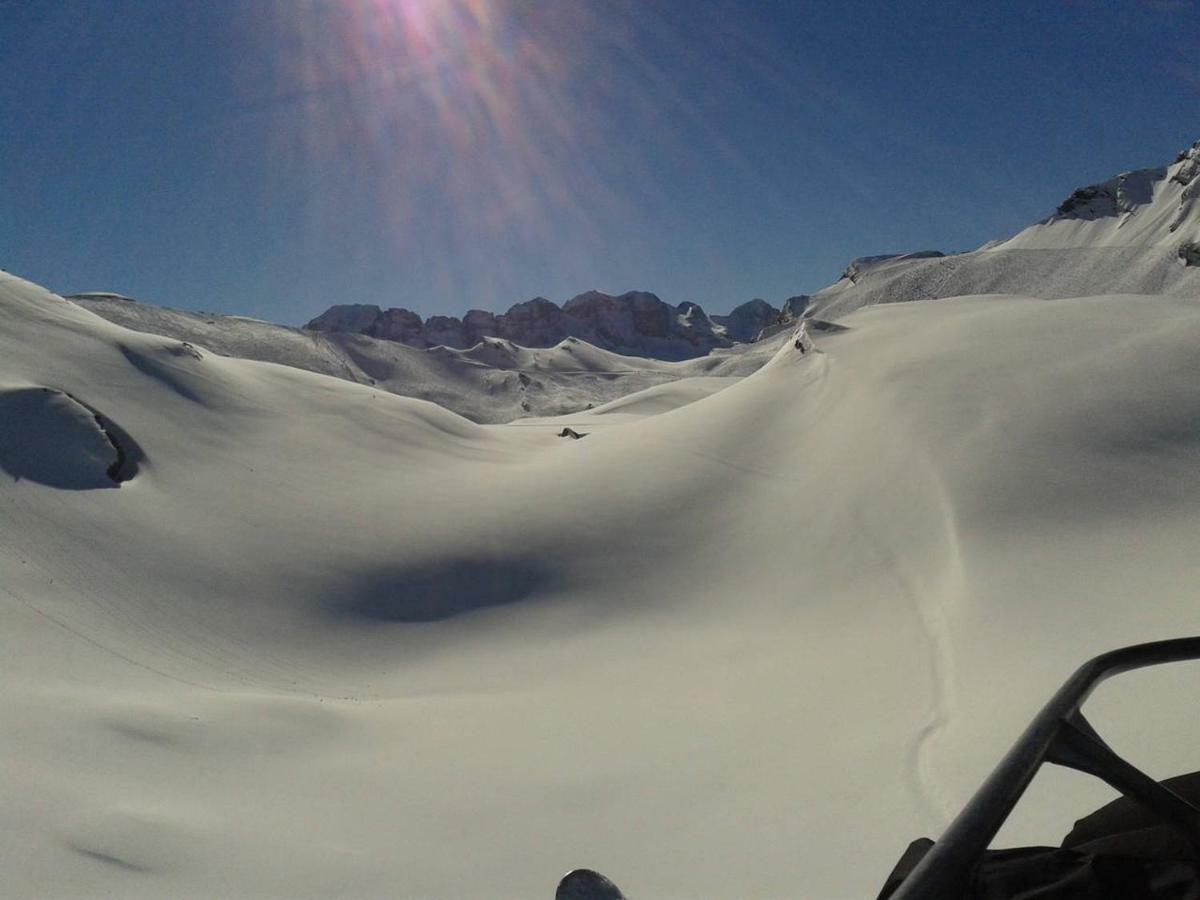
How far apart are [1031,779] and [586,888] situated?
125 cm

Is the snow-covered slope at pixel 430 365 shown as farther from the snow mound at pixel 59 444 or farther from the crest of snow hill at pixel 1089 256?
the snow mound at pixel 59 444

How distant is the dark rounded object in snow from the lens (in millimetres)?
1954

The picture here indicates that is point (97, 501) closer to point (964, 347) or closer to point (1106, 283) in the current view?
point (964, 347)

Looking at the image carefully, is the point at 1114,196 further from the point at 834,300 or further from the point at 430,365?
the point at 430,365

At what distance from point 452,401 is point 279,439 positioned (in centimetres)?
7930

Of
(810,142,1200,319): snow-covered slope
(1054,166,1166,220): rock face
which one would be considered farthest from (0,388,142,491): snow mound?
(1054,166,1166,220): rock face

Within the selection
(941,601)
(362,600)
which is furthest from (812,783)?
(362,600)

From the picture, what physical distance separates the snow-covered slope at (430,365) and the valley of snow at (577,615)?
70.3 metres

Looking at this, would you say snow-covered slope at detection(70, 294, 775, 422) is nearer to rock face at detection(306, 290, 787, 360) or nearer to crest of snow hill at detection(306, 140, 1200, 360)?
crest of snow hill at detection(306, 140, 1200, 360)

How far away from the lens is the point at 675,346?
18975 cm

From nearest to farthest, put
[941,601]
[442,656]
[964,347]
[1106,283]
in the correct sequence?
[941,601] < [442,656] < [964,347] < [1106,283]

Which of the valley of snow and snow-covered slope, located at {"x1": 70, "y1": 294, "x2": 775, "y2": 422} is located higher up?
snow-covered slope, located at {"x1": 70, "y1": 294, "x2": 775, "y2": 422}

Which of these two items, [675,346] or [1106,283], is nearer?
[1106,283]

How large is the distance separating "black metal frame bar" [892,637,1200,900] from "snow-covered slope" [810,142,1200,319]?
201ft
